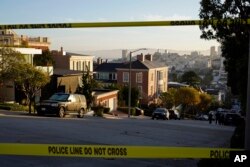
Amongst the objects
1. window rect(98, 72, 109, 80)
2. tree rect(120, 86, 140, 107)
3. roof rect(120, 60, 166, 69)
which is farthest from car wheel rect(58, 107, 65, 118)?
window rect(98, 72, 109, 80)

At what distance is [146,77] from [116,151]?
76.2 metres

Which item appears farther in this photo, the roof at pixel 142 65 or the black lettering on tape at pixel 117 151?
the roof at pixel 142 65

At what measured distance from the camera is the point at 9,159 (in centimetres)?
1076

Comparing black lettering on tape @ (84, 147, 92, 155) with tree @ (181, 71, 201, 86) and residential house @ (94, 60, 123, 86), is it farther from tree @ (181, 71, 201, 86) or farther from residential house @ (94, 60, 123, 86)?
tree @ (181, 71, 201, 86)

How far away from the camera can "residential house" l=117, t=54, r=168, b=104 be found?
80.5 metres

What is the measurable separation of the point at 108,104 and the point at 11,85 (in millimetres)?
27157

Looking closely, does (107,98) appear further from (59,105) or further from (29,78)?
(59,105)

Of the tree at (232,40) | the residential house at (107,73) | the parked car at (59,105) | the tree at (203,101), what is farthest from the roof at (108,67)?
the tree at (232,40)

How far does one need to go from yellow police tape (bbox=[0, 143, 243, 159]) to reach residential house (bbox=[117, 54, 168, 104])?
246 ft

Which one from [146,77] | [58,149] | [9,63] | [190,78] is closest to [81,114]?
[9,63]

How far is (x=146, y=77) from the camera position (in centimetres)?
8062

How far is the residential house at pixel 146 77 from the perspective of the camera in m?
80.5

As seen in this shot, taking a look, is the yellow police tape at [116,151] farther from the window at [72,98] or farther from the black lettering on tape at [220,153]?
the window at [72,98]

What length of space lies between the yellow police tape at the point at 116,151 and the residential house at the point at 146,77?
246 feet
